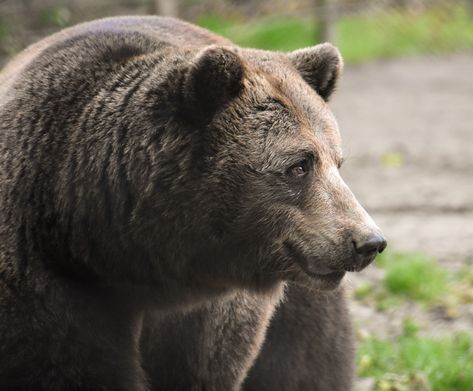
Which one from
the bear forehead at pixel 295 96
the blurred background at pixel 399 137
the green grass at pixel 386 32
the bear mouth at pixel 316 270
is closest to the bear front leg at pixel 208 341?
the bear mouth at pixel 316 270

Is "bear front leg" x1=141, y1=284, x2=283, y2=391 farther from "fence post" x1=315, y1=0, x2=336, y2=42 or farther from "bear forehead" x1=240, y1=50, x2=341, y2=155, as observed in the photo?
"fence post" x1=315, y1=0, x2=336, y2=42

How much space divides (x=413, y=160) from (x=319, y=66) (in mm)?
6048

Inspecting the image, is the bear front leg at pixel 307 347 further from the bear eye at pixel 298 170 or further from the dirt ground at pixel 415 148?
the dirt ground at pixel 415 148

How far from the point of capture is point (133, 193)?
14.7 ft

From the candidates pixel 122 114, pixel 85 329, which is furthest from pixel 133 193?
pixel 85 329

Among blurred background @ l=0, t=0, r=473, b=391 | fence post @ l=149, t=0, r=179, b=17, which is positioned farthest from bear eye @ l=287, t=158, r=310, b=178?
fence post @ l=149, t=0, r=179, b=17

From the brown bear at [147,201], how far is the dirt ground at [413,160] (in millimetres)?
943

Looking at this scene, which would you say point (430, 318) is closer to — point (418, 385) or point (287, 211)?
point (418, 385)

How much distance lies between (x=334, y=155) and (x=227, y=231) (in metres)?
0.57

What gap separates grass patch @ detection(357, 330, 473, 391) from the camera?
6.10m

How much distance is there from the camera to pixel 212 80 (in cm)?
438

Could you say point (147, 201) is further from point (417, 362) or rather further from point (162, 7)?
point (162, 7)

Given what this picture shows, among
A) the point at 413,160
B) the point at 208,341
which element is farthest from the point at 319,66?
the point at 413,160

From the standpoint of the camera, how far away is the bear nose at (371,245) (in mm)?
4195
